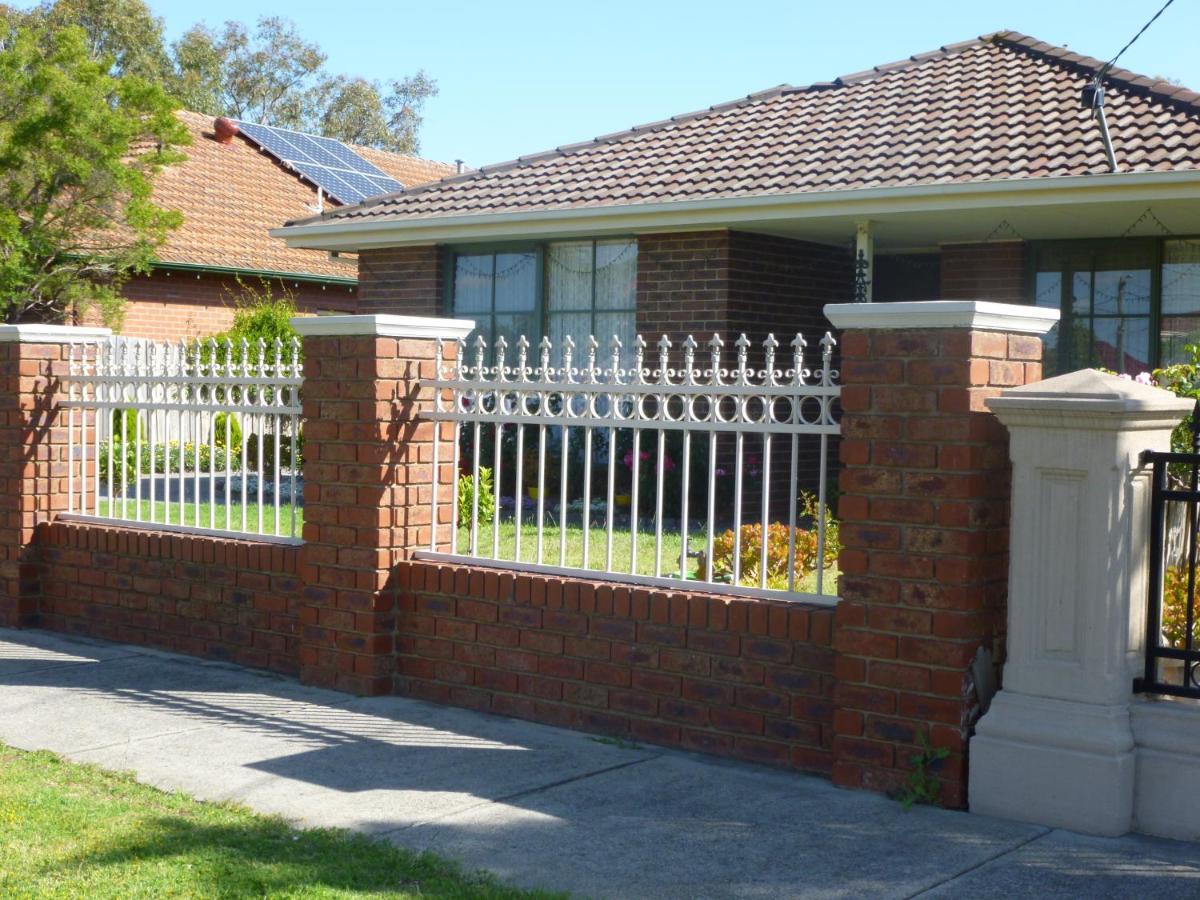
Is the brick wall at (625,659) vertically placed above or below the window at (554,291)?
below

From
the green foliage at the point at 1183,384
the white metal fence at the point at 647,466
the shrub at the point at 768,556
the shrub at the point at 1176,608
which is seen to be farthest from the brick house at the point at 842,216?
the shrub at the point at 1176,608

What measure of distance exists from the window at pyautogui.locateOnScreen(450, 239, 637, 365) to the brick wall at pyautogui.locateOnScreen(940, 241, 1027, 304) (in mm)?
2823

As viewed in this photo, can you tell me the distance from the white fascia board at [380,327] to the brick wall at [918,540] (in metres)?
2.27

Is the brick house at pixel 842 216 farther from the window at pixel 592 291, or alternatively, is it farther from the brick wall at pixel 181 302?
the brick wall at pixel 181 302

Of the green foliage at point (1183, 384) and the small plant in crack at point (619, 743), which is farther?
the green foliage at point (1183, 384)

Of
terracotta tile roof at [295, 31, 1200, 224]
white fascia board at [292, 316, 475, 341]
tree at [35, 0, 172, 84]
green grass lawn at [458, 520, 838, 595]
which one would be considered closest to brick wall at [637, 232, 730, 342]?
terracotta tile roof at [295, 31, 1200, 224]

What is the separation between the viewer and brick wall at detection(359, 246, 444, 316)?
47.9 feet

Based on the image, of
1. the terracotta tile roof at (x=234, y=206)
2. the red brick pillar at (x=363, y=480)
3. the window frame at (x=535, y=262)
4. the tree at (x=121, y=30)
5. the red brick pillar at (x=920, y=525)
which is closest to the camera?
the red brick pillar at (x=920, y=525)

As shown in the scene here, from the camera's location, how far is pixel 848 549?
5.41 m

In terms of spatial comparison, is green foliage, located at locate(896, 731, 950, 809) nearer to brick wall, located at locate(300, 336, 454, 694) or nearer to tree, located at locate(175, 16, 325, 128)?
brick wall, located at locate(300, 336, 454, 694)

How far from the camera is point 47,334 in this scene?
28.2 feet

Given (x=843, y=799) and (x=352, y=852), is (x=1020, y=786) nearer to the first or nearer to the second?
(x=843, y=799)

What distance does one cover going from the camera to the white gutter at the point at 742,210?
33.7 feet

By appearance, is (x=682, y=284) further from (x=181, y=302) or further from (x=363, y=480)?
(x=181, y=302)
